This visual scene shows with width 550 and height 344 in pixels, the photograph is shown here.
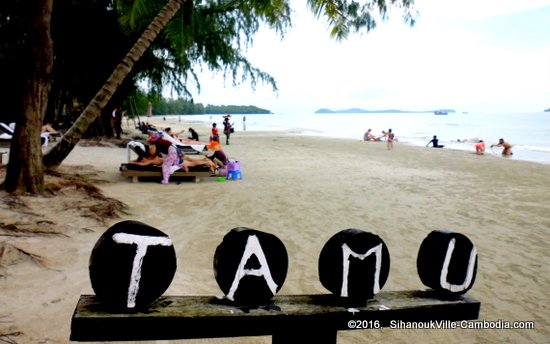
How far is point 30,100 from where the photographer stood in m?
6.06

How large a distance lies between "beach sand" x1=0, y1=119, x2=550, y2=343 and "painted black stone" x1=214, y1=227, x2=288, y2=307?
1.97m

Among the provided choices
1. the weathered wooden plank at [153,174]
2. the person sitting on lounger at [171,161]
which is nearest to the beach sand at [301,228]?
the weathered wooden plank at [153,174]

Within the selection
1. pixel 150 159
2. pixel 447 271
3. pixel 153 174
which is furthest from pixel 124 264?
pixel 150 159

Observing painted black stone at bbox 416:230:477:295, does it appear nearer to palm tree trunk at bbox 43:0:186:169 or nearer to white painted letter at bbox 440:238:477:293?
white painted letter at bbox 440:238:477:293

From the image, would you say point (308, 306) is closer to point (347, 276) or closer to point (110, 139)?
point (347, 276)

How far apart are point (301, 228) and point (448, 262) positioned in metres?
4.76

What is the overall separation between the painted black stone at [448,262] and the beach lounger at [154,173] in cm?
849

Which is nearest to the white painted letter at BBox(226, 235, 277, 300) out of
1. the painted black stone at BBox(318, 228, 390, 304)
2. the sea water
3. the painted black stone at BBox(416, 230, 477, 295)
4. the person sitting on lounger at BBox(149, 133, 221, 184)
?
the painted black stone at BBox(318, 228, 390, 304)

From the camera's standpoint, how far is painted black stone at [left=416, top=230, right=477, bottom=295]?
1.37 meters

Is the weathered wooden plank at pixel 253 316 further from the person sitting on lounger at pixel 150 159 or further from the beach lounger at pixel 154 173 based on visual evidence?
the person sitting on lounger at pixel 150 159

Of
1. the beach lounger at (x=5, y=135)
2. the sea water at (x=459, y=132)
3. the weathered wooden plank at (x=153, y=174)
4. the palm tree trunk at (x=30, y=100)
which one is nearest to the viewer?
the palm tree trunk at (x=30, y=100)

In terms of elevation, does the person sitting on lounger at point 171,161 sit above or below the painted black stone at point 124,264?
below

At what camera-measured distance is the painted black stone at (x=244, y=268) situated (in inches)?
48.3

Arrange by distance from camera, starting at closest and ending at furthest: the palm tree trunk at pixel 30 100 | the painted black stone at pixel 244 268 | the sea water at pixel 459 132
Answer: the painted black stone at pixel 244 268 → the palm tree trunk at pixel 30 100 → the sea water at pixel 459 132
